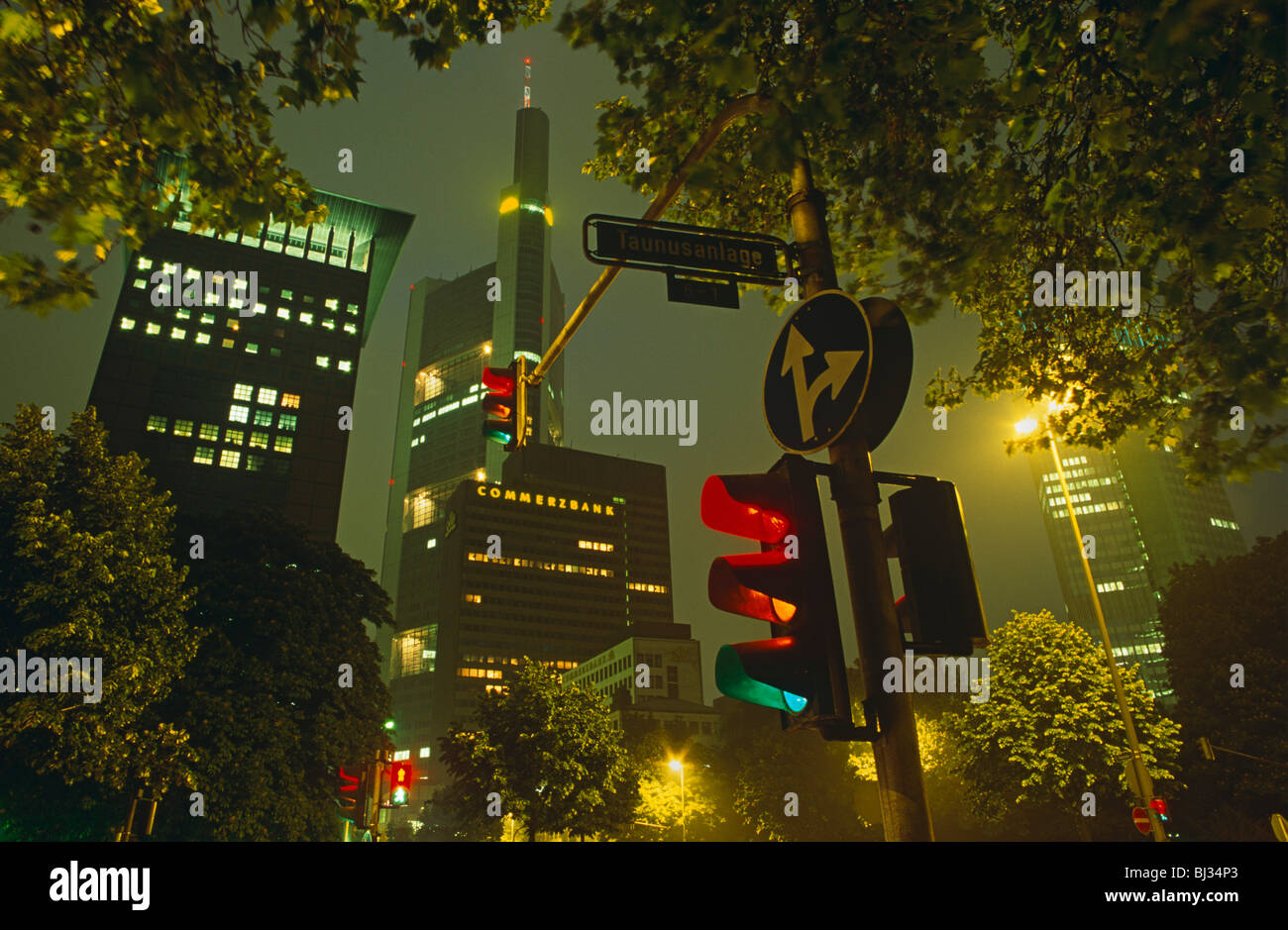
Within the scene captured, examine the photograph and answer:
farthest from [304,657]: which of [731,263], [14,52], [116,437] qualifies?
[116,437]

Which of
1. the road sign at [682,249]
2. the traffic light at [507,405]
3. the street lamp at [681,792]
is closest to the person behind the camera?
the road sign at [682,249]

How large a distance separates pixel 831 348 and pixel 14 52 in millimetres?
6567

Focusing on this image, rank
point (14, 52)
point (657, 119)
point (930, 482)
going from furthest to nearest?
point (657, 119) < point (14, 52) < point (930, 482)

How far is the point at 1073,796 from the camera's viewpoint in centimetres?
2970

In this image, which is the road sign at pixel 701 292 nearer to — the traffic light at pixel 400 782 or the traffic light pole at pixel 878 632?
the traffic light pole at pixel 878 632

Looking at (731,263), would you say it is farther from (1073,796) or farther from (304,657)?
(1073,796)

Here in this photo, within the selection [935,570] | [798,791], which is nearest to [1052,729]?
[798,791]

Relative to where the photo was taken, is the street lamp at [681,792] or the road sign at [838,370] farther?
the street lamp at [681,792]

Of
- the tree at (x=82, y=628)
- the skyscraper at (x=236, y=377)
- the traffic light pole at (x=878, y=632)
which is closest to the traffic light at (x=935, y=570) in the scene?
the traffic light pole at (x=878, y=632)

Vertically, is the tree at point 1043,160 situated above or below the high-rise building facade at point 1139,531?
below

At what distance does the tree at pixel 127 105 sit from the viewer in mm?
5469

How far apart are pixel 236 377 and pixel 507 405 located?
98.2m

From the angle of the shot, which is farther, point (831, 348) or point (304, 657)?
point (304, 657)

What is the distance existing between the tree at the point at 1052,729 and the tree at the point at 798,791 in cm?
1448
